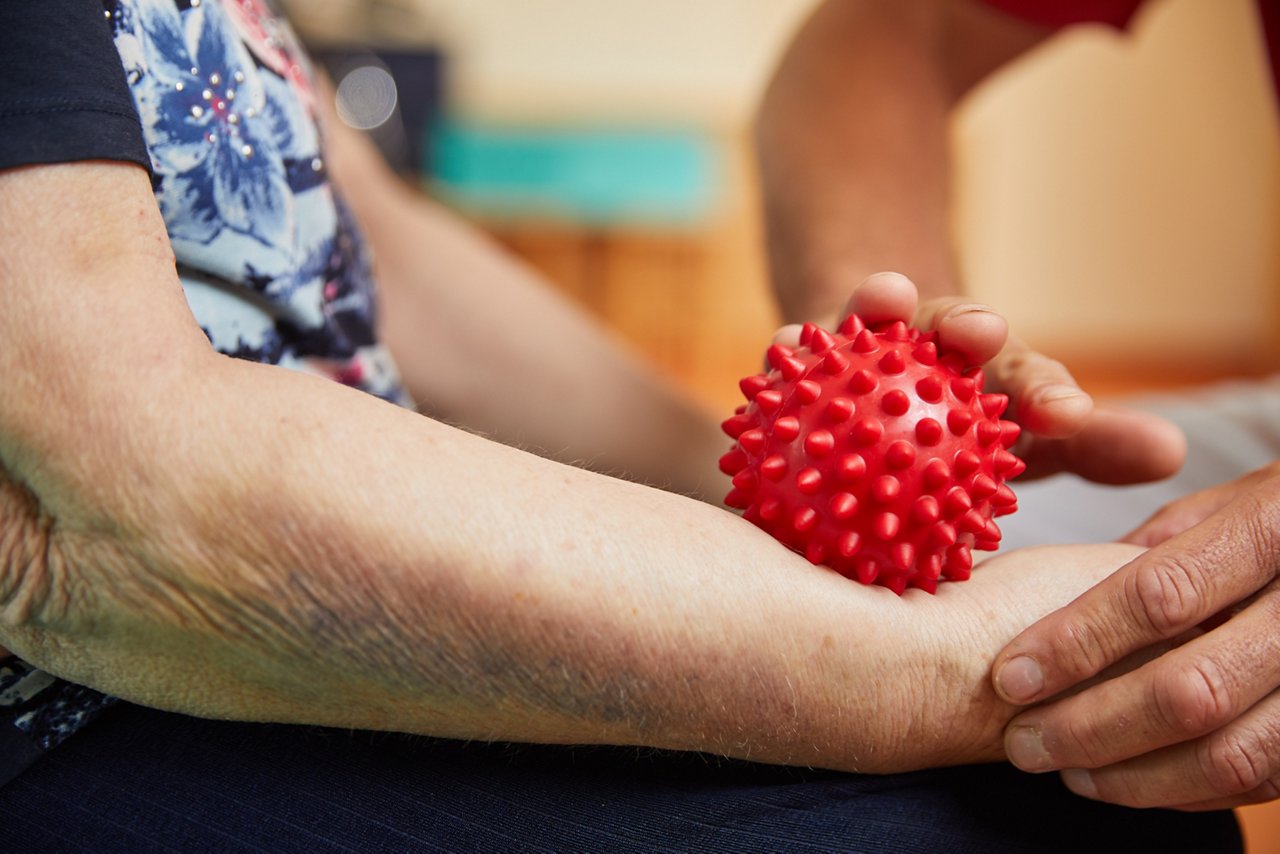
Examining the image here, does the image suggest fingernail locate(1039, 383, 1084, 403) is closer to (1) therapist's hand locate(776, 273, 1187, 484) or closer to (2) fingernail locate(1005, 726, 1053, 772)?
(1) therapist's hand locate(776, 273, 1187, 484)

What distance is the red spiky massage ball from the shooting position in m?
0.58

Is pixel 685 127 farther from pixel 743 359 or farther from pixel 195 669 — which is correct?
pixel 195 669

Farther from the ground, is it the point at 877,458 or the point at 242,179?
the point at 242,179

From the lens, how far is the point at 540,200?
3984mm

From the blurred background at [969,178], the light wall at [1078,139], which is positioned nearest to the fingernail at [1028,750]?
the blurred background at [969,178]

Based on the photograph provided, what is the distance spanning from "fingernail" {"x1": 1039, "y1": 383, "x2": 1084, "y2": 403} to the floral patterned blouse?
1.71 feet

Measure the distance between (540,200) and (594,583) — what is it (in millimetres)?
3588

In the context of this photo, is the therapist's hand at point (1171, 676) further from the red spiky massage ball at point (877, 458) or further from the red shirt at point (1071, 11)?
the red shirt at point (1071, 11)

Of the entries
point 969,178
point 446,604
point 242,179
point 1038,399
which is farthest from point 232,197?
point 969,178

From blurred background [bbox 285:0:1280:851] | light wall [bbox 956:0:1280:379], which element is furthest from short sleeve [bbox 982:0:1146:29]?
light wall [bbox 956:0:1280:379]

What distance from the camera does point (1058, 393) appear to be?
68 cm

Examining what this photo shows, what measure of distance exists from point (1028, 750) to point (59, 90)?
64cm

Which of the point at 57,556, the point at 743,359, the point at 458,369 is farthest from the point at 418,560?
the point at 743,359

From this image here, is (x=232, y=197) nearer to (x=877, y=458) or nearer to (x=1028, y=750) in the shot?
(x=877, y=458)
